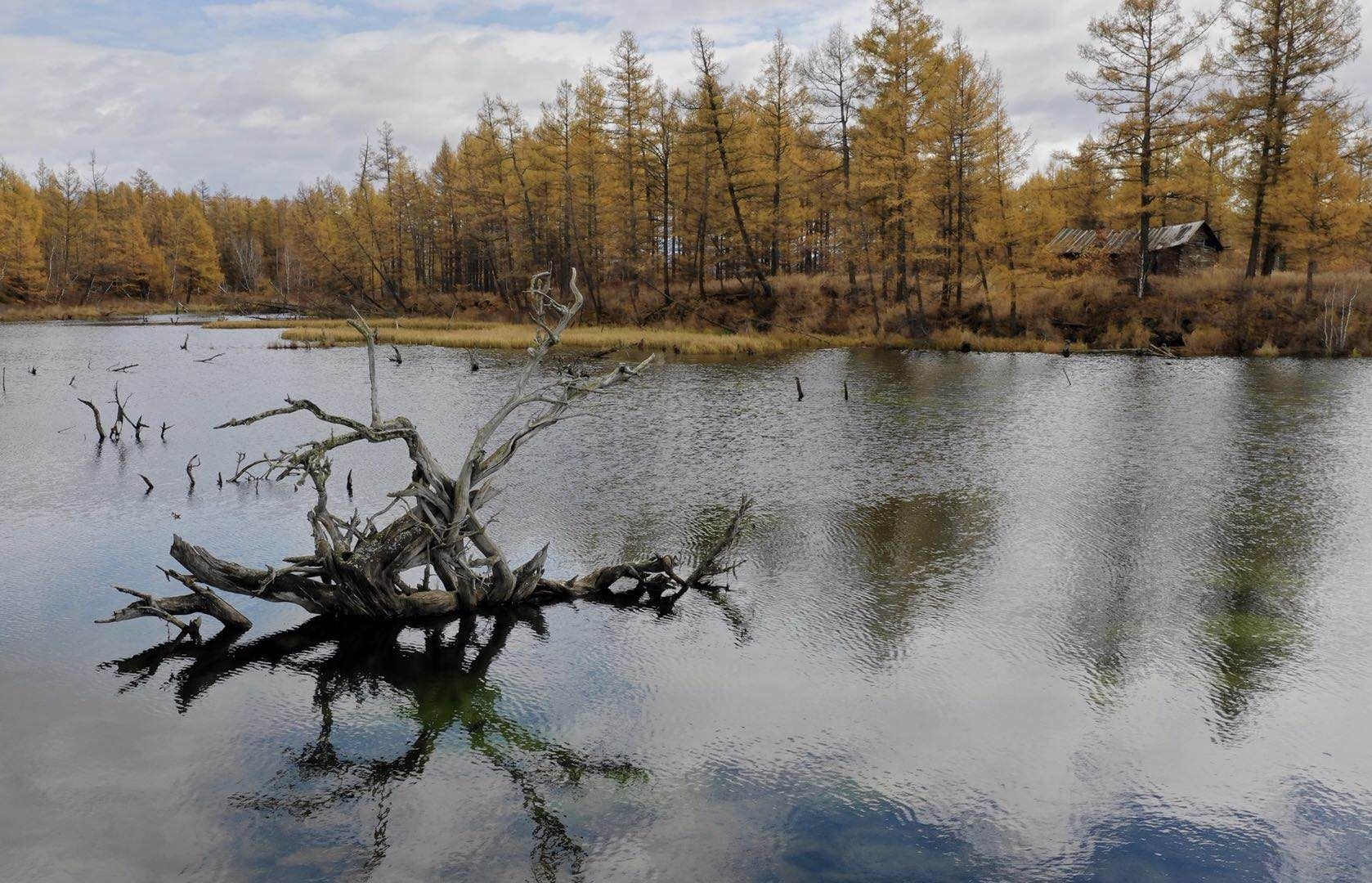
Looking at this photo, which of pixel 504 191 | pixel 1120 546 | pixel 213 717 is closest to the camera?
pixel 213 717

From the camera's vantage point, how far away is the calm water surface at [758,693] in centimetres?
710

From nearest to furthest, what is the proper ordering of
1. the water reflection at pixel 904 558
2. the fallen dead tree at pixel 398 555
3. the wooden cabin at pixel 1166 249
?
1. the fallen dead tree at pixel 398 555
2. the water reflection at pixel 904 558
3. the wooden cabin at pixel 1166 249

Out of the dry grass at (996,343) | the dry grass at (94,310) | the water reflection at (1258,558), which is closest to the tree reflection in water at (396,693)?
the water reflection at (1258,558)

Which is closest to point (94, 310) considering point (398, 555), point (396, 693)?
point (398, 555)

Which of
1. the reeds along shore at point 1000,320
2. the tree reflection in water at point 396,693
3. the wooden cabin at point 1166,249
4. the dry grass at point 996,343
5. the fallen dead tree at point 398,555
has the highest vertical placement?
the wooden cabin at point 1166,249

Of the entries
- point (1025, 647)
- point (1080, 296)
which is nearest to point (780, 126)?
point (1080, 296)

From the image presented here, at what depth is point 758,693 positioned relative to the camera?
9.52m

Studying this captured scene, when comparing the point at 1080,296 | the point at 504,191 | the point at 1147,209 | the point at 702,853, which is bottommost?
the point at 702,853

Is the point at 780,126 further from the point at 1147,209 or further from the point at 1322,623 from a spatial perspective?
the point at 1322,623

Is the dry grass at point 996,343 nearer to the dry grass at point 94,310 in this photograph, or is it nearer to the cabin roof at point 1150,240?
the cabin roof at point 1150,240

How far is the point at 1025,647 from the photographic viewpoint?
416 inches

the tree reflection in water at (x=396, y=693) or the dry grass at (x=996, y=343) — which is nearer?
the tree reflection in water at (x=396, y=693)

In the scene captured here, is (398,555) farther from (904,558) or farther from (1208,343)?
(1208,343)

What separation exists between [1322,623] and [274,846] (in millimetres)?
11809
